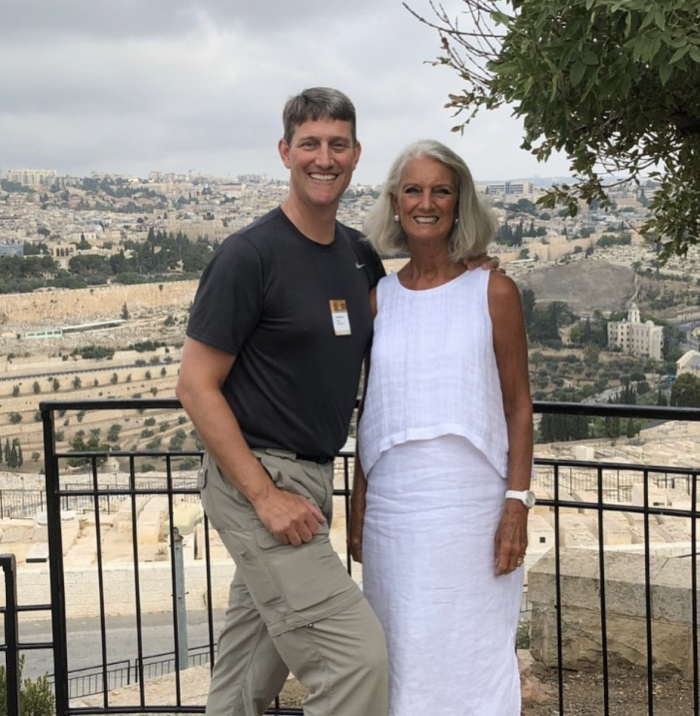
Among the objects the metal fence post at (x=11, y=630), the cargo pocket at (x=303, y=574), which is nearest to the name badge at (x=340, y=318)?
the cargo pocket at (x=303, y=574)

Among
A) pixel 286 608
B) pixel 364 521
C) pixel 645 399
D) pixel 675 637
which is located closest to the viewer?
pixel 286 608

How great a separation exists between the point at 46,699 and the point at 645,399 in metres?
32.9

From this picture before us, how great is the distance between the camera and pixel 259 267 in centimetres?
160

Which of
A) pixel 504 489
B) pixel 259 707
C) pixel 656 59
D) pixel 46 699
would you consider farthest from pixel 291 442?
pixel 46 699

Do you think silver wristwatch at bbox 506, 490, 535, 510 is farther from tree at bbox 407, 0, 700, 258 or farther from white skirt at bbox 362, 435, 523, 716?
tree at bbox 407, 0, 700, 258

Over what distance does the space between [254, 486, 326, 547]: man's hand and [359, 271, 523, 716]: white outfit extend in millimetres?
220

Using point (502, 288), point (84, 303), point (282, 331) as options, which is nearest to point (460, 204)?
point (502, 288)

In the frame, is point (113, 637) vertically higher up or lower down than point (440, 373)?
lower down

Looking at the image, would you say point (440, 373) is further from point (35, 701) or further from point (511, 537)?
point (35, 701)

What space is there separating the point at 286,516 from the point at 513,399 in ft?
1.62

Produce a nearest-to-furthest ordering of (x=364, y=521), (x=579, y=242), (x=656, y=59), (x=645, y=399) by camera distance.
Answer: (x=656, y=59)
(x=364, y=521)
(x=645, y=399)
(x=579, y=242)

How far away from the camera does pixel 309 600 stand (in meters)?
1.62

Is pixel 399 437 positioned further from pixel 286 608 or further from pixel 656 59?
pixel 656 59

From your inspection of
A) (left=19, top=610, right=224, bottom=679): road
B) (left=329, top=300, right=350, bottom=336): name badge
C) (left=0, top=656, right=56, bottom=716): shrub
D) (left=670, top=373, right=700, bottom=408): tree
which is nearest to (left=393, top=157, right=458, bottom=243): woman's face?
(left=329, top=300, right=350, bottom=336): name badge
